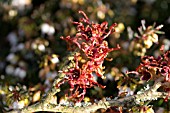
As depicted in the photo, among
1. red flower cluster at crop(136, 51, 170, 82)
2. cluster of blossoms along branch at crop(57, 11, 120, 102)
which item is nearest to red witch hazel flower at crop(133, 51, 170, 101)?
red flower cluster at crop(136, 51, 170, 82)

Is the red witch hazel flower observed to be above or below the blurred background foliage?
below

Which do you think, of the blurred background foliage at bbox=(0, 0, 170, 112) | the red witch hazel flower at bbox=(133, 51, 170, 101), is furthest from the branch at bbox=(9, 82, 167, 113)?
the blurred background foliage at bbox=(0, 0, 170, 112)

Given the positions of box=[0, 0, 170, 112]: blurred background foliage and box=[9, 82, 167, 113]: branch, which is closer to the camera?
box=[9, 82, 167, 113]: branch

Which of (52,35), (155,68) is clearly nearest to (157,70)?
(155,68)

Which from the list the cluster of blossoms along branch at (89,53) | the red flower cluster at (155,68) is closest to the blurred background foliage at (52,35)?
the red flower cluster at (155,68)

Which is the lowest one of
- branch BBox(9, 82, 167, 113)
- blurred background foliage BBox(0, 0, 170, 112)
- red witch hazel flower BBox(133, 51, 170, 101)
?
branch BBox(9, 82, 167, 113)

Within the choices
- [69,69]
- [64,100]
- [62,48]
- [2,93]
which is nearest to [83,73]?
[69,69]

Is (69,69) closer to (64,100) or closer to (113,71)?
(64,100)

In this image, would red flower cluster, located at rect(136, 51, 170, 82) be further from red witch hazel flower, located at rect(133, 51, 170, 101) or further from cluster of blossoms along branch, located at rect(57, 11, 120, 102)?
cluster of blossoms along branch, located at rect(57, 11, 120, 102)
